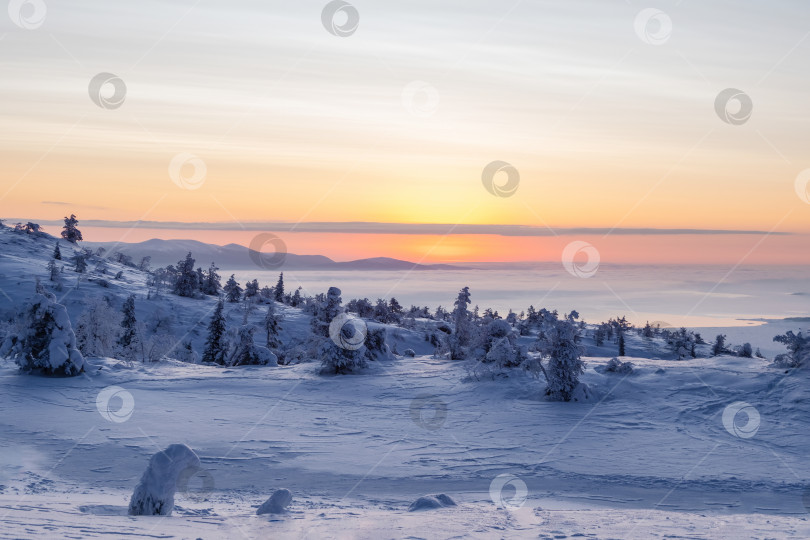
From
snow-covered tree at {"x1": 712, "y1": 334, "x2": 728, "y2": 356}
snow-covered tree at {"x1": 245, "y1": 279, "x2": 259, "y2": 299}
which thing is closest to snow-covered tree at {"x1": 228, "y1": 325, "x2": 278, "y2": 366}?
snow-covered tree at {"x1": 712, "y1": 334, "x2": 728, "y2": 356}

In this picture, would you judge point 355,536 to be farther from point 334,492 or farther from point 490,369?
point 490,369

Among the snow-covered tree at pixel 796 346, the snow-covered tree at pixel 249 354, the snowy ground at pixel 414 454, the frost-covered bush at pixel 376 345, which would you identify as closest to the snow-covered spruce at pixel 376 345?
the frost-covered bush at pixel 376 345

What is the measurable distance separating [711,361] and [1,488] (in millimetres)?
28196

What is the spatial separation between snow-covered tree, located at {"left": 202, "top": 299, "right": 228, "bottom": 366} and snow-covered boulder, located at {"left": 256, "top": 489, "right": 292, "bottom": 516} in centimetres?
3846

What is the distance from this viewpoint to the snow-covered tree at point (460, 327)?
129 feet

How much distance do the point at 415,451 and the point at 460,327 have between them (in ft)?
78.8

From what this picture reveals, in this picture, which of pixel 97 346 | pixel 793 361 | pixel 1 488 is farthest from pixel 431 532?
pixel 97 346

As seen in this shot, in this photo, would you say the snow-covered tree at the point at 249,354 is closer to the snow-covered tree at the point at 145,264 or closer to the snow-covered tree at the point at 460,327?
the snow-covered tree at the point at 460,327

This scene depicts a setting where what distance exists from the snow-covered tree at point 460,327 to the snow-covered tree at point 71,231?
83470 mm

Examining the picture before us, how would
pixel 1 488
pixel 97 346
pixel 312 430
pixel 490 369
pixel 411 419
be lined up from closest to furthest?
1. pixel 1 488
2. pixel 312 430
3. pixel 411 419
4. pixel 490 369
5. pixel 97 346

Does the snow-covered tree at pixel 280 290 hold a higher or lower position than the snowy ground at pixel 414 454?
higher

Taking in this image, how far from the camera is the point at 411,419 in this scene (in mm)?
25141

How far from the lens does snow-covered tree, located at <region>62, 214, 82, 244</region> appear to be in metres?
106

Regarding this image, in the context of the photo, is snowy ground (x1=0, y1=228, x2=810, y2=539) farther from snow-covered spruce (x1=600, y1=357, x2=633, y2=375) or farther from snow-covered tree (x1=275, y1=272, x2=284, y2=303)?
snow-covered tree (x1=275, y1=272, x2=284, y2=303)
